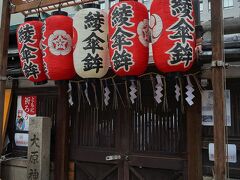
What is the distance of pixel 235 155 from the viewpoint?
18.0 ft

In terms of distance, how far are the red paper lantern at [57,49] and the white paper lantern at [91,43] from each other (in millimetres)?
443

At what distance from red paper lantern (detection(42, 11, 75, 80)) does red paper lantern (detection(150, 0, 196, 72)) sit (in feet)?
6.38

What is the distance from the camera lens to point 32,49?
615cm

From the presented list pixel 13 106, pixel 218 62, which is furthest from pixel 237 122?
pixel 13 106

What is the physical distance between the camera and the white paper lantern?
17.1 feet

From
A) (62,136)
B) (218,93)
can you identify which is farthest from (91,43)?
(62,136)

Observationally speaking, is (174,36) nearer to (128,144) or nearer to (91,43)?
(91,43)

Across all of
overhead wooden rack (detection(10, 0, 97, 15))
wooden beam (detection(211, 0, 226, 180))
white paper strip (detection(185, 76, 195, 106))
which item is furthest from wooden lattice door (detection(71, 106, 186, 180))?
overhead wooden rack (detection(10, 0, 97, 15))

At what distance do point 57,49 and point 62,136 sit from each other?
8.19 feet

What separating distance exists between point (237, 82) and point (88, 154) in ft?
12.2

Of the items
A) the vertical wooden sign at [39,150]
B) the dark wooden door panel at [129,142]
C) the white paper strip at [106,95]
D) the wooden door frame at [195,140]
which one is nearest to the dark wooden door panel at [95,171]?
the dark wooden door panel at [129,142]

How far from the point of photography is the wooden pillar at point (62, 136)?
724cm

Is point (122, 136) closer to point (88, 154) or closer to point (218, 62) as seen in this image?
point (88, 154)

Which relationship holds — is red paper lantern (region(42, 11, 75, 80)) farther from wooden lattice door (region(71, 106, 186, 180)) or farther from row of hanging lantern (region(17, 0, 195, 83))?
wooden lattice door (region(71, 106, 186, 180))
